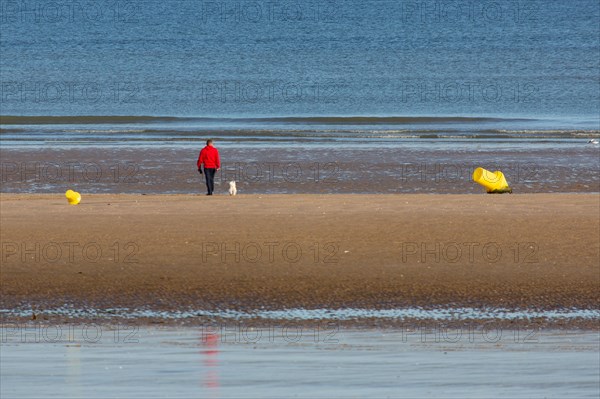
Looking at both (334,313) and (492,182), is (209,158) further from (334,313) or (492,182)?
(334,313)

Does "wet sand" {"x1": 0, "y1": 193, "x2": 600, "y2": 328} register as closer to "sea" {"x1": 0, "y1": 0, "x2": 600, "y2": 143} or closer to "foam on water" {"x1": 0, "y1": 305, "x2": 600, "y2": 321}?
"foam on water" {"x1": 0, "y1": 305, "x2": 600, "y2": 321}

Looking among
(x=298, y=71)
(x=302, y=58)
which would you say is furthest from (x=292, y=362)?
(x=302, y=58)

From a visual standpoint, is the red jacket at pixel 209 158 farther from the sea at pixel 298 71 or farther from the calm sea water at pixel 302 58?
the calm sea water at pixel 302 58

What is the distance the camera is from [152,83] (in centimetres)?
9506

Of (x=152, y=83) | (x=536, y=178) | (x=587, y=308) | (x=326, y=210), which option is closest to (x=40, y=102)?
(x=152, y=83)

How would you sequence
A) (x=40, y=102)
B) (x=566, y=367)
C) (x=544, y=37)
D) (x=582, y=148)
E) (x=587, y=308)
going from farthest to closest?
(x=544, y=37) < (x=40, y=102) < (x=582, y=148) < (x=587, y=308) < (x=566, y=367)

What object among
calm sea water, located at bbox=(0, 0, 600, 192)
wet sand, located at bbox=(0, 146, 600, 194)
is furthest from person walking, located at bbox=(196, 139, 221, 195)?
calm sea water, located at bbox=(0, 0, 600, 192)

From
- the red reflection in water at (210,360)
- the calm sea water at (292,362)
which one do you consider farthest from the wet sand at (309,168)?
the red reflection in water at (210,360)

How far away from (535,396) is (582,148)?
99.2 feet

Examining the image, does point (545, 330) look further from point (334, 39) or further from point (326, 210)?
point (334, 39)

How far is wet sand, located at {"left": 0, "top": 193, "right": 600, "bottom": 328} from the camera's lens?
14.5 m

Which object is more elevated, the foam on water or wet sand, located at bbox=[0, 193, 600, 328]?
wet sand, located at bbox=[0, 193, 600, 328]

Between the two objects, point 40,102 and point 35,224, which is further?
point 40,102

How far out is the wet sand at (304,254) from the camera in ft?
47.7
